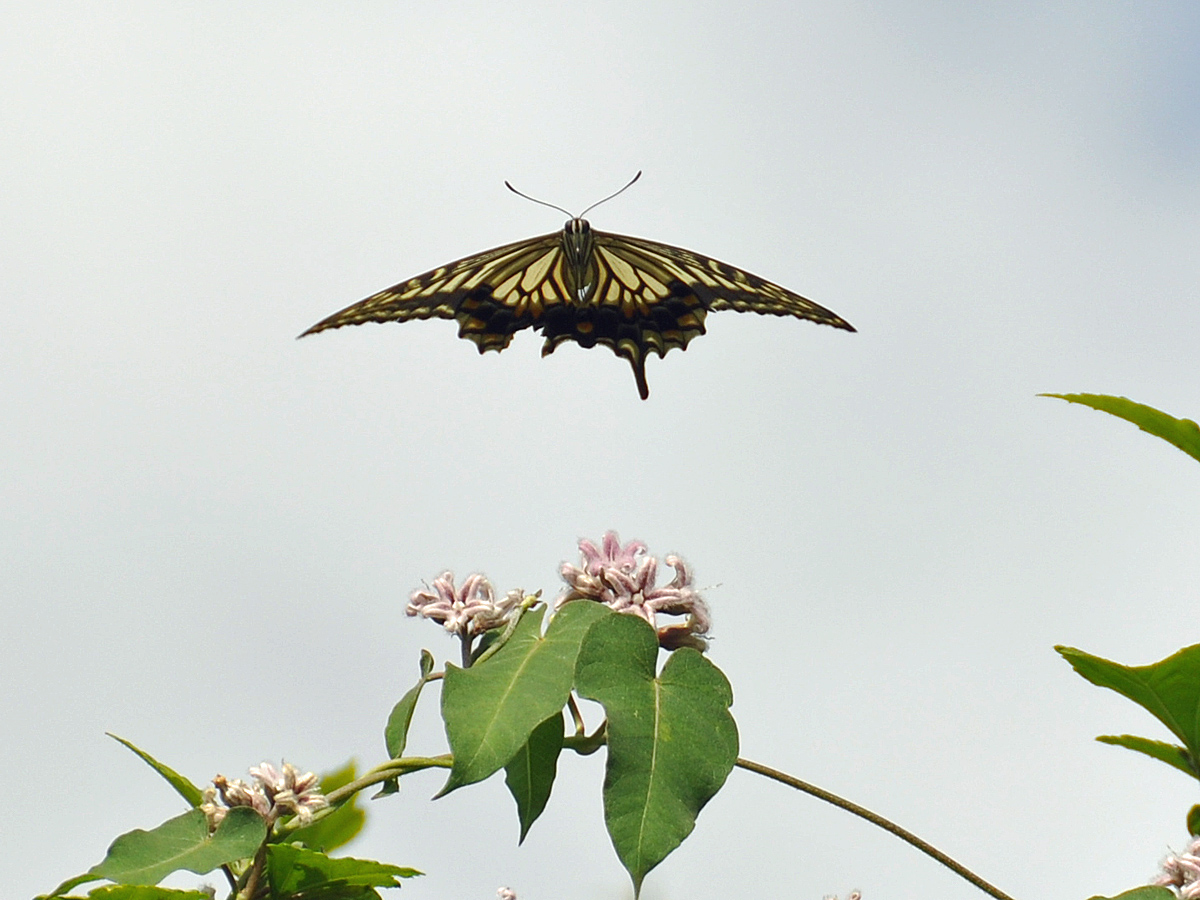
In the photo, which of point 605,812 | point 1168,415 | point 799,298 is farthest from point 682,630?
point 799,298

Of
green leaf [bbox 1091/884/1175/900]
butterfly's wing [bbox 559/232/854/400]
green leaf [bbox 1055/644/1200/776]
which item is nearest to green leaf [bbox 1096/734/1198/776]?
green leaf [bbox 1055/644/1200/776]

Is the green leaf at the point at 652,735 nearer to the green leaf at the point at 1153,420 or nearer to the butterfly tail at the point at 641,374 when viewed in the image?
the green leaf at the point at 1153,420

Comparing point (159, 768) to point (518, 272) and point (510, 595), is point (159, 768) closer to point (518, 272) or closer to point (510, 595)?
point (510, 595)

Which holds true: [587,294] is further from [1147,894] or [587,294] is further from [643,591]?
[1147,894]

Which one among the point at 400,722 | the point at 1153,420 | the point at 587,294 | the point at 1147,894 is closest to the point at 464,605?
the point at 400,722

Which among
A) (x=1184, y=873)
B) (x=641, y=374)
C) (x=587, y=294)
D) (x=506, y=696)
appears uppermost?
(x=587, y=294)

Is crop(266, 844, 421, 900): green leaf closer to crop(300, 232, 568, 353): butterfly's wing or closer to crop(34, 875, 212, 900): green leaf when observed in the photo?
crop(34, 875, 212, 900): green leaf

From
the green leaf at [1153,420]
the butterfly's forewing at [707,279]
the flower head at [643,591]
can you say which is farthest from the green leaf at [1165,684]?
the butterfly's forewing at [707,279]
